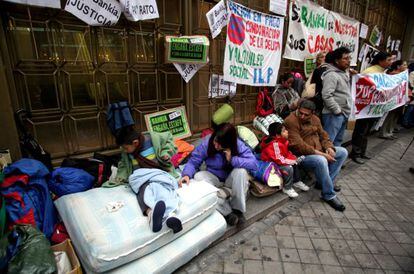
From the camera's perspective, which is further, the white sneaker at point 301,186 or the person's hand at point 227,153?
the white sneaker at point 301,186

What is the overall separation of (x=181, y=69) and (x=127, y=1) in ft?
3.68

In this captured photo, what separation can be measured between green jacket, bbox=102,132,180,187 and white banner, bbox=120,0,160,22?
1.50m

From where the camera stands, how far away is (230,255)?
246cm

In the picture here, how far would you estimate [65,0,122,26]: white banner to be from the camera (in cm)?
251

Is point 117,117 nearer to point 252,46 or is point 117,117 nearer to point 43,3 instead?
point 43,3

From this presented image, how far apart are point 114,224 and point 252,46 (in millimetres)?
3713

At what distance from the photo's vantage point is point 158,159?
8.61ft

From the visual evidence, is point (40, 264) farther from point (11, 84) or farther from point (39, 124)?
point (11, 84)

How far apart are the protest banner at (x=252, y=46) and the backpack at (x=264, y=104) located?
25 centimetres

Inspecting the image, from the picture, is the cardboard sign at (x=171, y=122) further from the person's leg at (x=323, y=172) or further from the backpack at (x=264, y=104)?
the person's leg at (x=323, y=172)

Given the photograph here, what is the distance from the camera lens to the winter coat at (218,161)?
2.76 meters

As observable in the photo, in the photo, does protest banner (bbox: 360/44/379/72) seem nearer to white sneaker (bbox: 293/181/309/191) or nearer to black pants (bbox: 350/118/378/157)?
black pants (bbox: 350/118/378/157)

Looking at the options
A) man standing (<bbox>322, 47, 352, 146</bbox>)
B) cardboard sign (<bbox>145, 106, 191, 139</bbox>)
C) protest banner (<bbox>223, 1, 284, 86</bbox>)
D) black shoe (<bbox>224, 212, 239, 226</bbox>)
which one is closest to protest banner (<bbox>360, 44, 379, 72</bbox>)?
protest banner (<bbox>223, 1, 284, 86</bbox>)

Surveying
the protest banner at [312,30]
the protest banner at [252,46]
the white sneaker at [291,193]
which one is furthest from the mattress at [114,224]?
the protest banner at [312,30]
